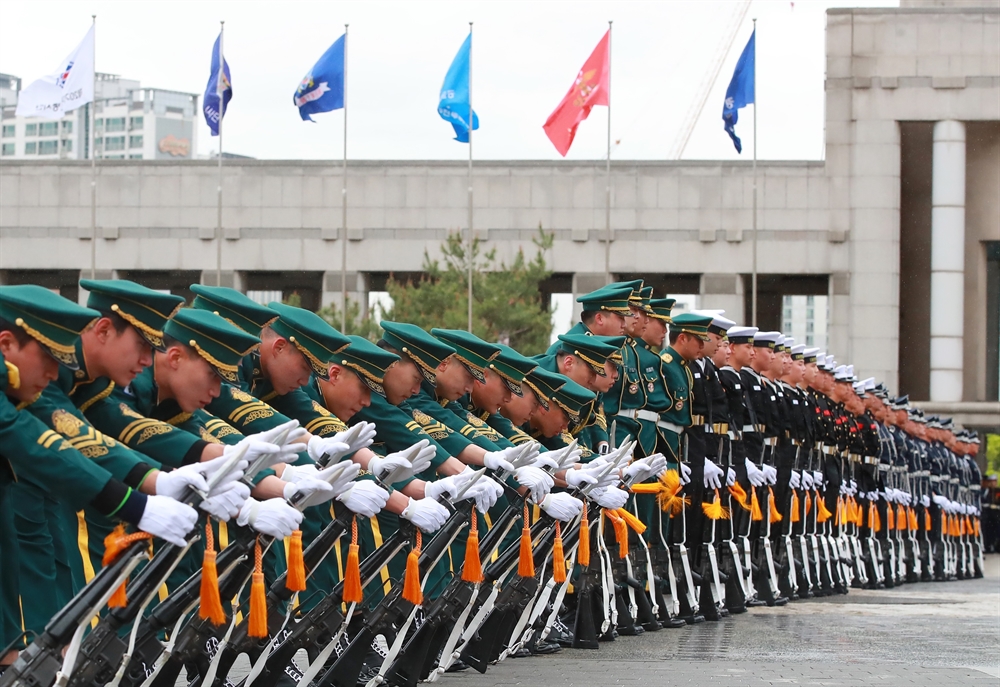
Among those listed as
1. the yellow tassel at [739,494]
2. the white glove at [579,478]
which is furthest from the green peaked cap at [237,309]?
the yellow tassel at [739,494]

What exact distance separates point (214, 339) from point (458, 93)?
2945cm

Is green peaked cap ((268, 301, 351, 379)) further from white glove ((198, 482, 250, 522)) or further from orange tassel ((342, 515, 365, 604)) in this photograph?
white glove ((198, 482, 250, 522))

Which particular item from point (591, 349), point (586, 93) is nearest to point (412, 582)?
point (591, 349)

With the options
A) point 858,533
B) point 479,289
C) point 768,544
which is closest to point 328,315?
point 479,289

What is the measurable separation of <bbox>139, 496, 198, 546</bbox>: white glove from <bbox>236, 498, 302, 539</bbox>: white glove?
368 mm

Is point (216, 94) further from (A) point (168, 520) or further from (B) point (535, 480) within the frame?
(A) point (168, 520)

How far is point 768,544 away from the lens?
14.5 m

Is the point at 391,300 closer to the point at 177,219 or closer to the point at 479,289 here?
the point at 479,289

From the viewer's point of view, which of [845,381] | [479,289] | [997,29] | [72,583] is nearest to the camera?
[72,583]

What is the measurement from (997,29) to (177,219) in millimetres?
21543

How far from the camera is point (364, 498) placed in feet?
21.6

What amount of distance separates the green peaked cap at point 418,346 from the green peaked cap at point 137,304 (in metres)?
2.46

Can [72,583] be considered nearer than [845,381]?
Yes

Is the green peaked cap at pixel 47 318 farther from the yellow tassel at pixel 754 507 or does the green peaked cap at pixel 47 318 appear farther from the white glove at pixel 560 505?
the yellow tassel at pixel 754 507
